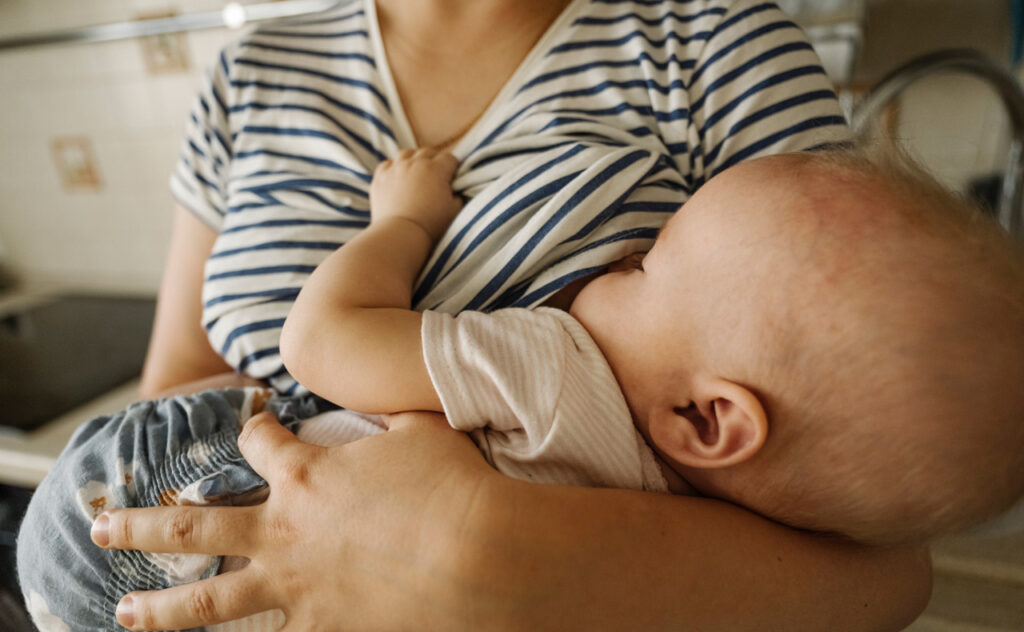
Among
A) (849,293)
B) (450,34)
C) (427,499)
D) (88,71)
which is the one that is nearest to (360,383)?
(427,499)

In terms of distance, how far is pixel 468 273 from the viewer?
1.89ft

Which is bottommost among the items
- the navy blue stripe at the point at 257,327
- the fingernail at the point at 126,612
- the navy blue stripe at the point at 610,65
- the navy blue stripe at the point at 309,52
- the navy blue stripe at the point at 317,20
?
the fingernail at the point at 126,612

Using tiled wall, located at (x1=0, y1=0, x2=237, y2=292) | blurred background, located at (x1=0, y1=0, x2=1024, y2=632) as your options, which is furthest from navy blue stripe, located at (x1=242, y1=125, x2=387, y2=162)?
tiled wall, located at (x1=0, y1=0, x2=237, y2=292)

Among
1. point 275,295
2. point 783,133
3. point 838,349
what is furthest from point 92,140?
point 838,349

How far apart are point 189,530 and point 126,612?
0.27ft

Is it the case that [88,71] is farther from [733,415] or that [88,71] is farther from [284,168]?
[733,415]

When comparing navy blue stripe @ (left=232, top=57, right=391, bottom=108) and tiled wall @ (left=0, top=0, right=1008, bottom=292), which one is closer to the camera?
navy blue stripe @ (left=232, top=57, right=391, bottom=108)

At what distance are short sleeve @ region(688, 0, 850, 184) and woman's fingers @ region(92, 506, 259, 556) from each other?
0.52 meters

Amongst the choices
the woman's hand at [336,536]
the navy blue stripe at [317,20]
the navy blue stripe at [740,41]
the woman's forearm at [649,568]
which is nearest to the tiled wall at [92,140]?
the navy blue stripe at [317,20]

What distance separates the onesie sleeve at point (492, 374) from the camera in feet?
1.48

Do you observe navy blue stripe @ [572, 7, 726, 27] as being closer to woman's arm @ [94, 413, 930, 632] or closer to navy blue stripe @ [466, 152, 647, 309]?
navy blue stripe @ [466, 152, 647, 309]

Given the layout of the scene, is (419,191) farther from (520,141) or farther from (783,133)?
(783,133)

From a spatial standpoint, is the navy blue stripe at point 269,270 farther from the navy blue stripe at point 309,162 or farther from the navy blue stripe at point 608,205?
the navy blue stripe at point 608,205

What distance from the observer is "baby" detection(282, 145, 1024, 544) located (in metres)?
0.41
